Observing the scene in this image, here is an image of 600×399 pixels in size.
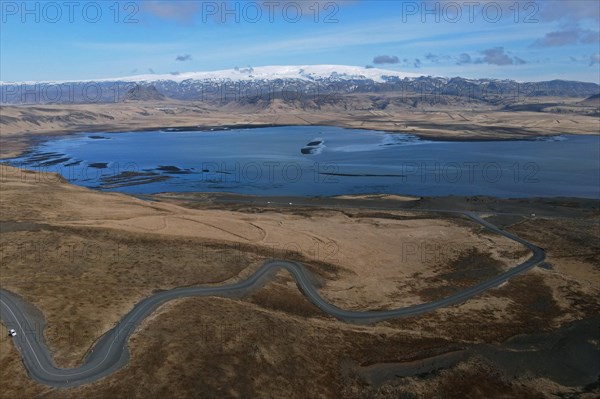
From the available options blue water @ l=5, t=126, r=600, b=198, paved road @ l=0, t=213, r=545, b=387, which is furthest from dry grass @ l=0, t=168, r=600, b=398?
blue water @ l=5, t=126, r=600, b=198

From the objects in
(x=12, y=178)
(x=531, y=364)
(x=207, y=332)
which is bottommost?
(x=531, y=364)

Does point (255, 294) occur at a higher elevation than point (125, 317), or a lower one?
lower

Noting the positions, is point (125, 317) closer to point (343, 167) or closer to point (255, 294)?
point (255, 294)

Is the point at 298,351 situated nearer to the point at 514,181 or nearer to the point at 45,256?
the point at 45,256

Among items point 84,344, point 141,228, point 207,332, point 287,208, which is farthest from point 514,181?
point 84,344

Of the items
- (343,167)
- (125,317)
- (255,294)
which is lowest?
(255,294)

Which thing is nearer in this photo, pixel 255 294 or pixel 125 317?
pixel 125 317

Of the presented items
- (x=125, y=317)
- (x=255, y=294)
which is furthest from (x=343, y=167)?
(x=125, y=317)
